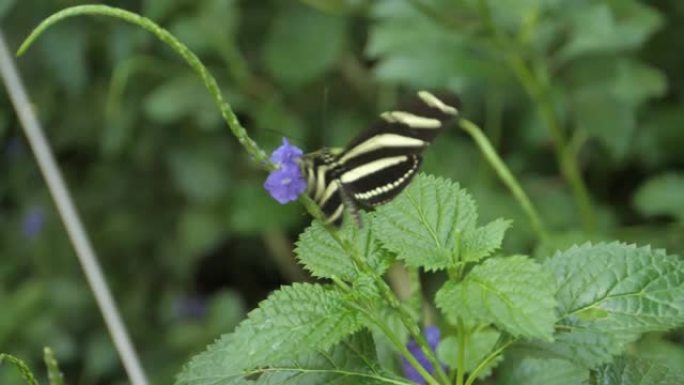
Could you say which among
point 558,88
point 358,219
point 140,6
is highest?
point 140,6

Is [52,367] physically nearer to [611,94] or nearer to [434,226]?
[434,226]

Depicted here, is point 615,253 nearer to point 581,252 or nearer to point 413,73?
point 581,252

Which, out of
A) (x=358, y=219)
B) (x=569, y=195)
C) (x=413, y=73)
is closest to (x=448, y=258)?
(x=358, y=219)

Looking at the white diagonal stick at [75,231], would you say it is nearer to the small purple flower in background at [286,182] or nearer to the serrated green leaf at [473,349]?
the serrated green leaf at [473,349]

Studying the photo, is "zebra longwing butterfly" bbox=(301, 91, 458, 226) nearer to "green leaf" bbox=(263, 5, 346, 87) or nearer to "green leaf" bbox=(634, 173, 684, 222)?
"green leaf" bbox=(634, 173, 684, 222)

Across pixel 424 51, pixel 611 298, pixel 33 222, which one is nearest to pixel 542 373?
pixel 611 298

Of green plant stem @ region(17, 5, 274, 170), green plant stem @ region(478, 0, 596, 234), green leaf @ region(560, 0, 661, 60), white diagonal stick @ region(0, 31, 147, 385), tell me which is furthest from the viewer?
green leaf @ region(560, 0, 661, 60)

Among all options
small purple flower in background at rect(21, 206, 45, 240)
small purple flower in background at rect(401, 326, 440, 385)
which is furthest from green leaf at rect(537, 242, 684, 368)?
small purple flower in background at rect(21, 206, 45, 240)
